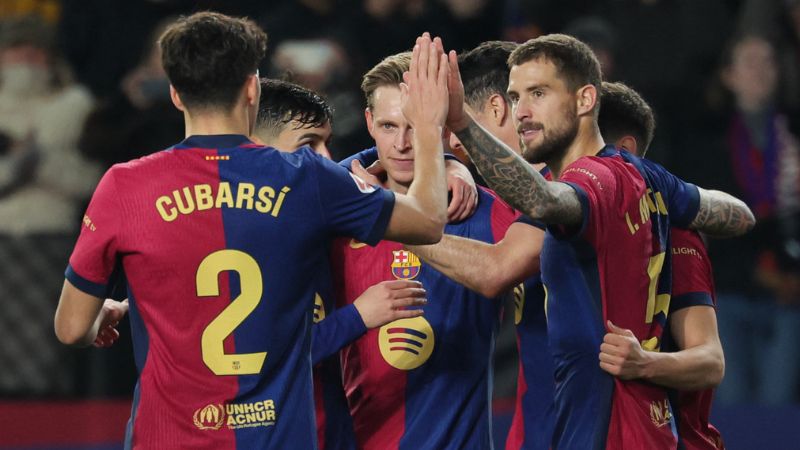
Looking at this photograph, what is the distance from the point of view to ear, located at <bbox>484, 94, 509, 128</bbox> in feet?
16.3

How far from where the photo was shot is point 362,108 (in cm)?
856

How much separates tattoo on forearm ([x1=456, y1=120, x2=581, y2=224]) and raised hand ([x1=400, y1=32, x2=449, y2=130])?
0.20 m

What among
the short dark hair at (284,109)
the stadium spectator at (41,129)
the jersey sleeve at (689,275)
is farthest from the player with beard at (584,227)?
the stadium spectator at (41,129)

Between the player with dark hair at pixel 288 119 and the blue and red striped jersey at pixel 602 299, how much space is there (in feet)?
3.24

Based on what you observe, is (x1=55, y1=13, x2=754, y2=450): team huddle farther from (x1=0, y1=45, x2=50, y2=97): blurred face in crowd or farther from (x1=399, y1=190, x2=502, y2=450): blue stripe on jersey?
(x1=0, y1=45, x2=50, y2=97): blurred face in crowd

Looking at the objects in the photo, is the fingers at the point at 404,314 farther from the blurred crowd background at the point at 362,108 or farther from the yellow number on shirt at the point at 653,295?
the blurred crowd background at the point at 362,108

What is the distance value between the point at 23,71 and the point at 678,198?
5.29m

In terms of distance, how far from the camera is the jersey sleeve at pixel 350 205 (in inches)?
140

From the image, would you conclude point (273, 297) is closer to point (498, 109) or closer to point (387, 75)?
point (387, 75)

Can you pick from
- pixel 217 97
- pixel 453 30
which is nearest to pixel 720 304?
pixel 453 30

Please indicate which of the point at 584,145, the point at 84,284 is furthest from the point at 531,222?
the point at 84,284

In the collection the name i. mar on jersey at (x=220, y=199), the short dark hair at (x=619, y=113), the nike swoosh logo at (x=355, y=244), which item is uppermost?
the short dark hair at (x=619, y=113)

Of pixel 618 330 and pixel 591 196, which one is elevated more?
pixel 591 196

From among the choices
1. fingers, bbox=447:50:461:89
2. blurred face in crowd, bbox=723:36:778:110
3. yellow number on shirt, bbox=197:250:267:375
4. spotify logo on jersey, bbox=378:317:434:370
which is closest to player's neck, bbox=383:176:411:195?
spotify logo on jersey, bbox=378:317:434:370
